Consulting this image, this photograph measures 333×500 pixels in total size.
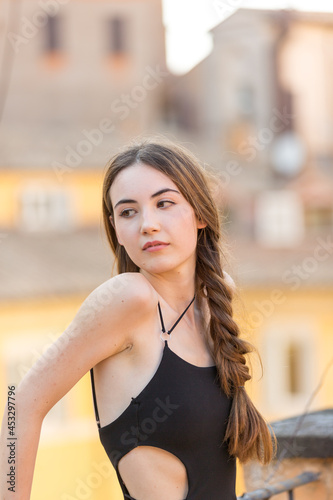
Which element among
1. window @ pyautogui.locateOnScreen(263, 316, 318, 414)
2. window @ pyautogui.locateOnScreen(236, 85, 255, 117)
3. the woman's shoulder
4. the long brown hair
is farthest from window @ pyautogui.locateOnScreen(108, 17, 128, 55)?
the woman's shoulder

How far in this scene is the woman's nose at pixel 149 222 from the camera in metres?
1.47

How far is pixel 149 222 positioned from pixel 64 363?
34cm

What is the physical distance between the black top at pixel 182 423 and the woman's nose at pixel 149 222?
7.3 inches

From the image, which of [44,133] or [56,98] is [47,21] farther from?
[44,133]

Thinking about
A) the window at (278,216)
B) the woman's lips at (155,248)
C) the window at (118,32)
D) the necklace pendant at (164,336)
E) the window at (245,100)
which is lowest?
the necklace pendant at (164,336)

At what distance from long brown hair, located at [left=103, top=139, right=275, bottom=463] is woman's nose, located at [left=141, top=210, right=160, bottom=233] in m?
0.10

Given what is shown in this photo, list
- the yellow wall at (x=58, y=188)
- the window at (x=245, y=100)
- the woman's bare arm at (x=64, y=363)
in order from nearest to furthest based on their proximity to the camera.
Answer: the woman's bare arm at (x=64, y=363) → the yellow wall at (x=58, y=188) → the window at (x=245, y=100)

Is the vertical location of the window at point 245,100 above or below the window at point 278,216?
above

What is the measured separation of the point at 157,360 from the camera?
1.43 metres

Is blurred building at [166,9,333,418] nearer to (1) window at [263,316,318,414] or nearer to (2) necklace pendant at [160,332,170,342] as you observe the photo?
(1) window at [263,316,318,414]

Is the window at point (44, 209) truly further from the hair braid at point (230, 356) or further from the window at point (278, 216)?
the hair braid at point (230, 356)

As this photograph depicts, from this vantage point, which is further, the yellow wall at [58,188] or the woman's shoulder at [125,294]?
the yellow wall at [58,188]

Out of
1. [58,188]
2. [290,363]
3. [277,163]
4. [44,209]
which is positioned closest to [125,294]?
[290,363]

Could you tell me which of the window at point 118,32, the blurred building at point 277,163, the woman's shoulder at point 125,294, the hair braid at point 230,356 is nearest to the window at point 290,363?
the blurred building at point 277,163
